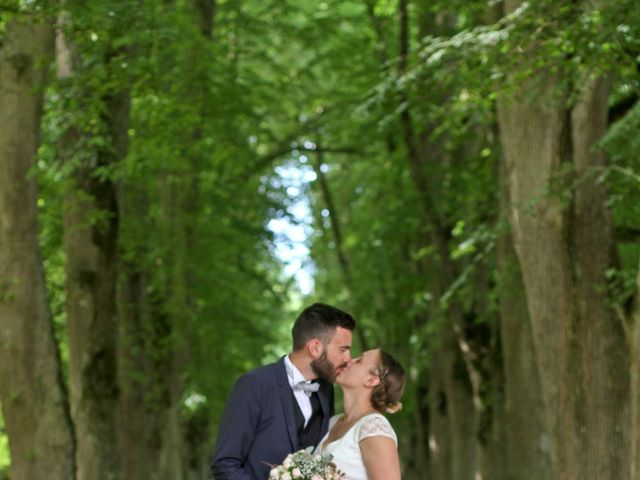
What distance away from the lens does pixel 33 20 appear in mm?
12242

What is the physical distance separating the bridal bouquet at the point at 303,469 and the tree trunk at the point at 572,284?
27.0ft

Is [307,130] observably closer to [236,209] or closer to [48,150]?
[236,209]

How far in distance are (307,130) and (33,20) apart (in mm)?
14548

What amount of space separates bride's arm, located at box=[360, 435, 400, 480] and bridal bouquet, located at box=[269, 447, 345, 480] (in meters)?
0.23

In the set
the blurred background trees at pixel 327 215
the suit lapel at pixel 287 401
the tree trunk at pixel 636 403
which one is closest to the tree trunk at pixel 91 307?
the blurred background trees at pixel 327 215

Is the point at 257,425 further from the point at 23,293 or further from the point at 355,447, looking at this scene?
the point at 23,293

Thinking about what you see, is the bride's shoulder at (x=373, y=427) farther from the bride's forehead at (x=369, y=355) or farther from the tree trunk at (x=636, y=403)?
the tree trunk at (x=636, y=403)

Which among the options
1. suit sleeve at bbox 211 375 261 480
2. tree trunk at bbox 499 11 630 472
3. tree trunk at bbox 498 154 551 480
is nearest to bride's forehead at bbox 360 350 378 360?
suit sleeve at bbox 211 375 261 480

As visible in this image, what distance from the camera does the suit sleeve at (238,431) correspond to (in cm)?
678

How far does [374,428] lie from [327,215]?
27.0m

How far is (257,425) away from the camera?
22.7 feet

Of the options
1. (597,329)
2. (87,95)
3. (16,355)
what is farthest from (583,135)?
(16,355)

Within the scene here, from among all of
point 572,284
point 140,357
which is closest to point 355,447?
point 572,284

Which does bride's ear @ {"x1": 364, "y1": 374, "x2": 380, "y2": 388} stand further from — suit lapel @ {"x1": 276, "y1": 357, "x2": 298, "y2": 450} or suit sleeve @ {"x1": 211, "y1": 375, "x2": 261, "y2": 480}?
suit sleeve @ {"x1": 211, "y1": 375, "x2": 261, "y2": 480}
